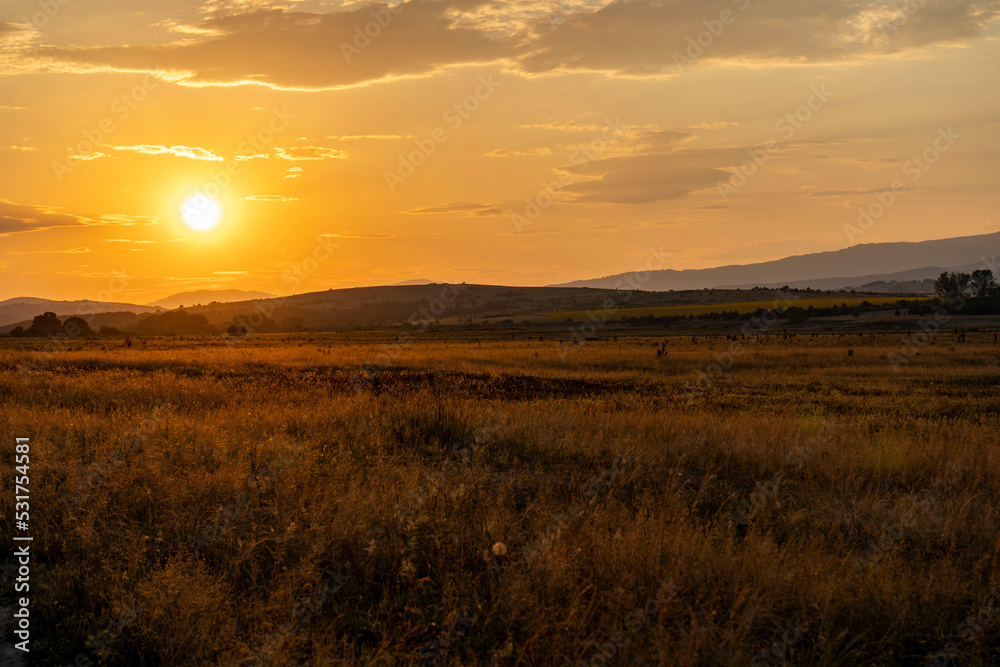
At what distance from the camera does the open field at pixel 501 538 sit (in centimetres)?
443

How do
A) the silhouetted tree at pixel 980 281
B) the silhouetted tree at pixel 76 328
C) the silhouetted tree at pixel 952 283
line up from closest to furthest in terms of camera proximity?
the silhouetted tree at pixel 76 328 < the silhouetted tree at pixel 980 281 < the silhouetted tree at pixel 952 283

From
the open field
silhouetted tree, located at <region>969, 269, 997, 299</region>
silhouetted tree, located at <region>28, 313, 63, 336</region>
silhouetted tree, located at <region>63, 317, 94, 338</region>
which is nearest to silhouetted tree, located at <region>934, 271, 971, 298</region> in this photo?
silhouetted tree, located at <region>969, 269, 997, 299</region>

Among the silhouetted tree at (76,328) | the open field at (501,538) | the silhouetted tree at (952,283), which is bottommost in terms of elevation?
the open field at (501,538)

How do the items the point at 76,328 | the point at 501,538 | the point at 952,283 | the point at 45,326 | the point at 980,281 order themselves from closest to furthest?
the point at 501,538, the point at 45,326, the point at 76,328, the point at 952,283, the point at 980,281

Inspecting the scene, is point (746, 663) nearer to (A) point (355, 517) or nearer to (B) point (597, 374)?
(A) point (355, 517)

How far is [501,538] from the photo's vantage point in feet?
19.2

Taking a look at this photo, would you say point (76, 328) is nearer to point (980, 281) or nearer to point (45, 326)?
point (45, 326)

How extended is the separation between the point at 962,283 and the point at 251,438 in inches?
5397

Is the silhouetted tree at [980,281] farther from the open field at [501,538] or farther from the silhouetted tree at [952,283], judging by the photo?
the open field at [501,538]

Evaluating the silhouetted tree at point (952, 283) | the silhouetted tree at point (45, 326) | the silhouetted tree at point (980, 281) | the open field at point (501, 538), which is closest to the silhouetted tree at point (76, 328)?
the silhouetted tree at point (45, 326)

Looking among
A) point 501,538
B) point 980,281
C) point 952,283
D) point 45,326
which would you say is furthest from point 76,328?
point 980,281

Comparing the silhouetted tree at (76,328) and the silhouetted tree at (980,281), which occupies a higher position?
the silhouetted tree at (76,328)

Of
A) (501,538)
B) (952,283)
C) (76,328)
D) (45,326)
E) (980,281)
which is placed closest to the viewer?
(501,538)

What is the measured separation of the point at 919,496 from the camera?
26.5 ft
